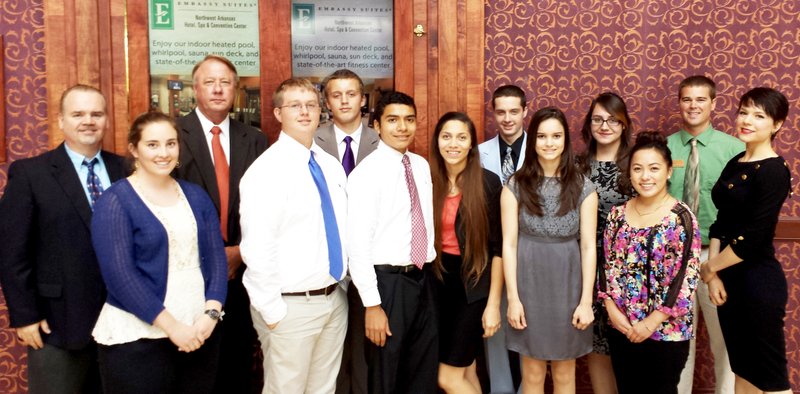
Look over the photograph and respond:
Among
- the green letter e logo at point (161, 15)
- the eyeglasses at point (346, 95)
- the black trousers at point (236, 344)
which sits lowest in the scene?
the black trousers at point (236, 344)

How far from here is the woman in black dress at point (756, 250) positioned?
2486 millimetres

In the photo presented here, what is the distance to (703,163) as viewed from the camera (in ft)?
9.99

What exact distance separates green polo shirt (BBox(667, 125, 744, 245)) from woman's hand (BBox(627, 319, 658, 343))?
2.83 feet

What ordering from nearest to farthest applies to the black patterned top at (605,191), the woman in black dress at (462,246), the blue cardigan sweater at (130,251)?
the blue cardigan sweater at (130,251)
the woman in black dress at (462,246)
the black patterned top at (605,191)

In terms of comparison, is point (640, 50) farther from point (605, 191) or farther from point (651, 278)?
point (651, 278)

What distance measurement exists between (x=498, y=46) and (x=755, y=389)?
7.28 feet

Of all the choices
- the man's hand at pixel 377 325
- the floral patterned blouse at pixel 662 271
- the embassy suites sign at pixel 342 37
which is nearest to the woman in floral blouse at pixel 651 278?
the floral patterned blouse at pixel 662 271

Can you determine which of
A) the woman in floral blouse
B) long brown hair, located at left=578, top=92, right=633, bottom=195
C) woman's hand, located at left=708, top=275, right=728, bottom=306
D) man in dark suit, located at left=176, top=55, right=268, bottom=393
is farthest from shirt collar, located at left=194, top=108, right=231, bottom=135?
woman's hand, located at left=708, top=275, right=728, bottom=306

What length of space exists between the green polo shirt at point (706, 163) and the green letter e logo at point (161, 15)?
2.91 metres

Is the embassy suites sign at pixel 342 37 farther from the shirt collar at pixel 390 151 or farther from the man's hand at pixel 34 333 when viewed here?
the man's hand at pixel 34 333

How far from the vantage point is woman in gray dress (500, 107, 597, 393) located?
253 cm

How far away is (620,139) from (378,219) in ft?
4.30

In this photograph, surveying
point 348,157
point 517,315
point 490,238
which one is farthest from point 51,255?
point 517,315

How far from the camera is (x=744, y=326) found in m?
2.57
